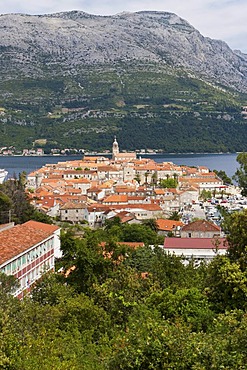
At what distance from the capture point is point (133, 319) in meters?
10.1

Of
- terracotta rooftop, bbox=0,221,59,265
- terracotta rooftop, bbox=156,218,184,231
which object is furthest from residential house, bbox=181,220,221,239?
terracotta rooftop, bbox=0,221,59,265

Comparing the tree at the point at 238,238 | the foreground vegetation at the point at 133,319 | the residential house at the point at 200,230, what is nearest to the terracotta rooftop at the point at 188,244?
the residential house at the point at 200,230

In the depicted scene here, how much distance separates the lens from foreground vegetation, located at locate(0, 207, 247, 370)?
296 inches

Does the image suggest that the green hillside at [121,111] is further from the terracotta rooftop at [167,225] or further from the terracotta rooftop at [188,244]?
the terracotta rooftop at [188,244]

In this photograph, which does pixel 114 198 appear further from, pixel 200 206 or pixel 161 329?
pixel 161 329

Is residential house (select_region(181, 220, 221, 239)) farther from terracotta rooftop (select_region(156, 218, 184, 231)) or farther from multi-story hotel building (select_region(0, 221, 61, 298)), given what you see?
multi-story hotel building (select_region(0, 221, 61, 298))

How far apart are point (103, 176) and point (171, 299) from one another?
233 ft

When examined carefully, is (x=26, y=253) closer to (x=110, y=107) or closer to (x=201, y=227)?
(x=201, y=227)

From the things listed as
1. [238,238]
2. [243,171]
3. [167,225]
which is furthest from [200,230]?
[238,238]

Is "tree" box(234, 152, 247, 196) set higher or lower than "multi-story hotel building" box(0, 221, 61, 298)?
higher

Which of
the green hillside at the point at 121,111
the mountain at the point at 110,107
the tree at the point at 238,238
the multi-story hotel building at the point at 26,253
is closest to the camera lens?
the tree at the point at 238,238

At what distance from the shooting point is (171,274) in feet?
56.7

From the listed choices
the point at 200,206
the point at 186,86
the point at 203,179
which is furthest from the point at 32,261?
the point at 186,86

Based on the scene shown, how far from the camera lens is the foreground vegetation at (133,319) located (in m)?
7.53
